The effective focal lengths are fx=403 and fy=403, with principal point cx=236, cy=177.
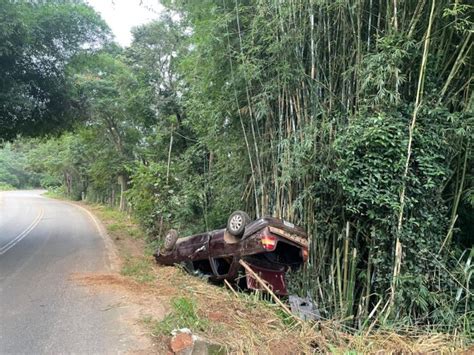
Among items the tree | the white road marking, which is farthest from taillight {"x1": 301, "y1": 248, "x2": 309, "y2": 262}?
the white road marking

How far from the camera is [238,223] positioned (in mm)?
5227

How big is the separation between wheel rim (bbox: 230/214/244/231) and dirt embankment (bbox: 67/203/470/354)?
2.68ft

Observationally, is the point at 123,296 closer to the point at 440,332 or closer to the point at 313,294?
the point at 313,294

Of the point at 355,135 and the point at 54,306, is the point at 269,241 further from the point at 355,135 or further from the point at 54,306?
the point at 54,306

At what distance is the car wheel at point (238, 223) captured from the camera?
5152mm

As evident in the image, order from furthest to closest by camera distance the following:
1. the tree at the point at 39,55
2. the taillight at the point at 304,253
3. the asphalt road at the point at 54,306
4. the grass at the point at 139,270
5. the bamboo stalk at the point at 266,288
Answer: the tree at the point at 39,55 < the grass at the point at 139,270 < the taillight at the point at 304,253 < the bamboo stalk at the point at 266,288 < the asphalt road at the point at 54,306

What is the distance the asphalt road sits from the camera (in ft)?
11.6

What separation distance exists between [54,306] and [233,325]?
7.20 ft

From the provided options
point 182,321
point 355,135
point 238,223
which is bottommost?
point 182,321

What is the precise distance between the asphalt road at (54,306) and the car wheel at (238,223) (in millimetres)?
1714

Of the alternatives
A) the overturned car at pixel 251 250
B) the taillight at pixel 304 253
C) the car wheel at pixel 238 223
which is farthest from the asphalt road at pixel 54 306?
the taillight at pixel 304 253

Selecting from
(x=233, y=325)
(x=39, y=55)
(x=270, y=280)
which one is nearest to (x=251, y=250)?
(x=270, y=280)

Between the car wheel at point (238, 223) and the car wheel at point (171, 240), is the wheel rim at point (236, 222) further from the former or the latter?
the car wheel at point (171, 240)

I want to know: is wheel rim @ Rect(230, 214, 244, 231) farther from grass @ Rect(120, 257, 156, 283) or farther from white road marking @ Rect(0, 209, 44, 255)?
white road marking @ Rect(0, 209, 44, 255)
